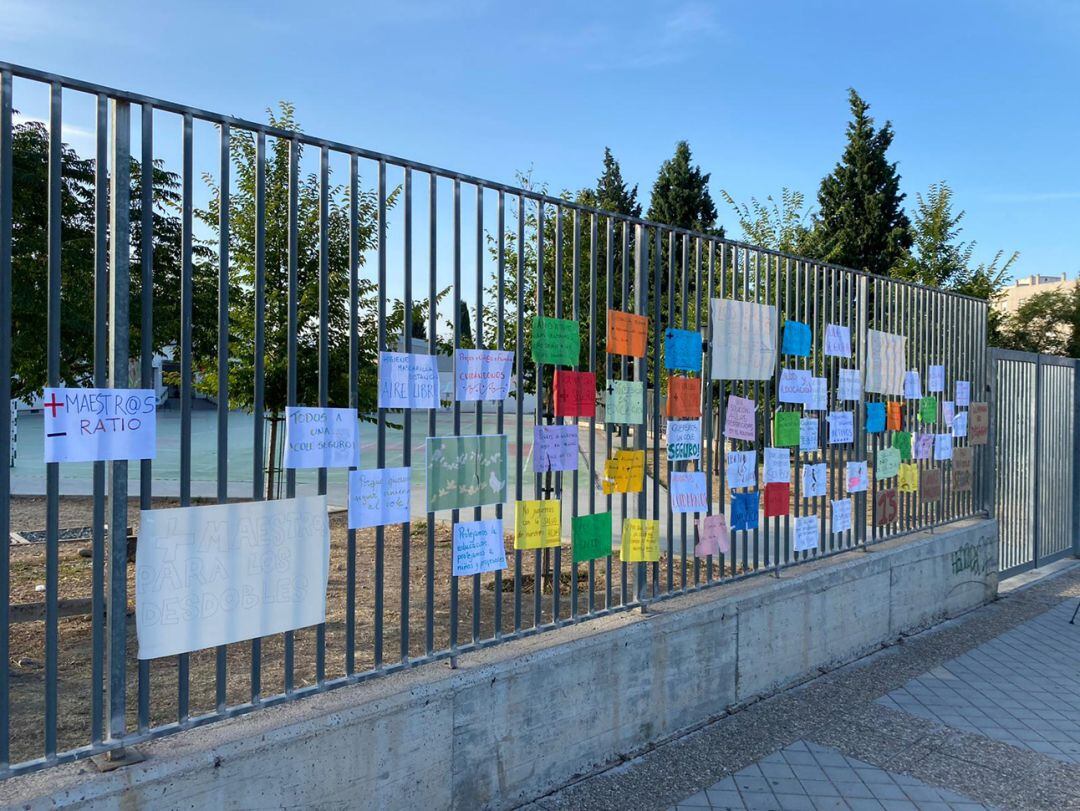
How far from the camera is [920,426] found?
762cm

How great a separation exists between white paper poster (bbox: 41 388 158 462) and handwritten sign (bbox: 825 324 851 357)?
483 cm

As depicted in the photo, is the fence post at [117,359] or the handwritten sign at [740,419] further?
the handwritten sign at [740,419]

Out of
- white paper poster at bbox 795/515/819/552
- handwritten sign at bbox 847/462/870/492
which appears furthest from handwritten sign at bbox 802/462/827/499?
handwritten sign at bbox 847/462/870/492

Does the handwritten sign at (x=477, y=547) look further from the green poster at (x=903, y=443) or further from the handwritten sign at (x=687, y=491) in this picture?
the green poster at (x=903, y=443)

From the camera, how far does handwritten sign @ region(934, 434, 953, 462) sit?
7816mm

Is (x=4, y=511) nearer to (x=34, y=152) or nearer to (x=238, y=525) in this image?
(x=238, y=525)

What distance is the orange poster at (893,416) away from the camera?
23.5ft

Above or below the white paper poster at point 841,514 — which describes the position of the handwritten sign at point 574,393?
above

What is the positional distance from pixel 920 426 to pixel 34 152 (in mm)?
7652

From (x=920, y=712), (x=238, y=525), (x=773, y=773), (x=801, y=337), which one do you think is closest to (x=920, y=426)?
(x=801, y=337)

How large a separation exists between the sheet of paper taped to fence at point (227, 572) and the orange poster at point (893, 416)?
5184mm

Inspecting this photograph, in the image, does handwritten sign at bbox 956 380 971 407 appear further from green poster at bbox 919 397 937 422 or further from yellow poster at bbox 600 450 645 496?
yellow poster at bbox 600 450 645 496

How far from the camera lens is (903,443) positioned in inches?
290

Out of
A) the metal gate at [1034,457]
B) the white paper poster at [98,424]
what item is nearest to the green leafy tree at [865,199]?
the metal gate at [1034,457]
